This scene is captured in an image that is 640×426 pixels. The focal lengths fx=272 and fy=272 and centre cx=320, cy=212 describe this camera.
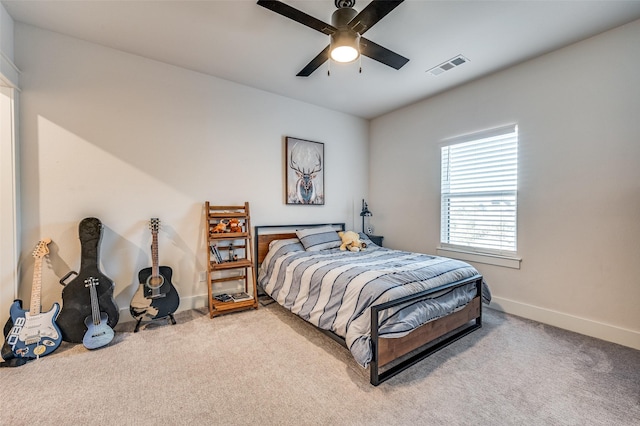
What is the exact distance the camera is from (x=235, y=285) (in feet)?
11.4

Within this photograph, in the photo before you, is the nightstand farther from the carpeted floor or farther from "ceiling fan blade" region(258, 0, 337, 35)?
"ceiling fan blade" region(258, 0, 337, 35)

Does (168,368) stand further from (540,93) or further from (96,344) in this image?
(540,93)

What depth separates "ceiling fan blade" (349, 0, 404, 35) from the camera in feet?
5.41

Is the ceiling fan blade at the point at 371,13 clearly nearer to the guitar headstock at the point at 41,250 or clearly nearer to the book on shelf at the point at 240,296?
the book on shelf at the point at 240,296

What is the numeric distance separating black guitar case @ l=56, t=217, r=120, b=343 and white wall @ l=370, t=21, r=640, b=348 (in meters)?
3.97

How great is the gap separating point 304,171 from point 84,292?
2768 millimetres

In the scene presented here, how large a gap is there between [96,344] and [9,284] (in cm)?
88

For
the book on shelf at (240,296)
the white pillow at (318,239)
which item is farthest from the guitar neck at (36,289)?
the white pillow at (318,239)

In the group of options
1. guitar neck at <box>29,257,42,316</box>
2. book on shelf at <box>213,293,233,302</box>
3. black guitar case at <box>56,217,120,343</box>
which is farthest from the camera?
book on shelf at <box>213,293,233,302</box>

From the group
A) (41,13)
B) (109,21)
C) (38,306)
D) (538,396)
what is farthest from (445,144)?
(38,306)

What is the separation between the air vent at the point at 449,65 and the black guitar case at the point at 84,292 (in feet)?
12.5

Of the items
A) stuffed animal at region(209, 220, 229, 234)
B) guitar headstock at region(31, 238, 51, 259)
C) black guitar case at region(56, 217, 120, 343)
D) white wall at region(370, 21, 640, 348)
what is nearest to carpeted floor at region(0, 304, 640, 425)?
black guitar case at region(56, 217, 120, 343)

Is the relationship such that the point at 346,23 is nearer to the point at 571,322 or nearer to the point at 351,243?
the point at 351,243

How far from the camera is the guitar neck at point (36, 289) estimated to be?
221 centimetres
